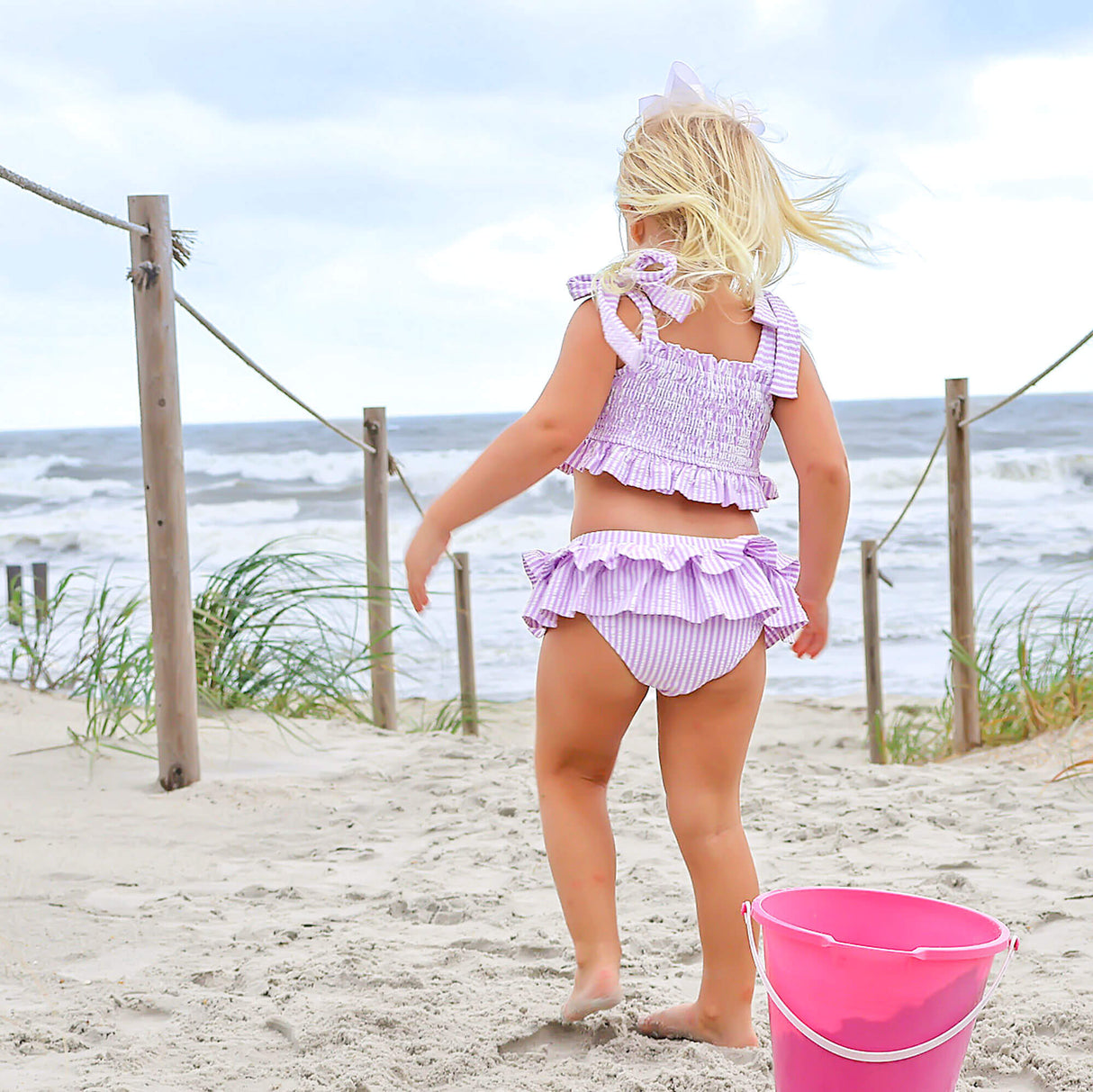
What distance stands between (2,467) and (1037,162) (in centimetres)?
1735

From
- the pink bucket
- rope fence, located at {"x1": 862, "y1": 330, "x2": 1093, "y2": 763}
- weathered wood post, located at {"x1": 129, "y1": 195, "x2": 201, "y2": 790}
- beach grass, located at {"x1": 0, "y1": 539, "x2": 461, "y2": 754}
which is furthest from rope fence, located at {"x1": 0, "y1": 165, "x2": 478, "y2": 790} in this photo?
rope fence, located at {"x1": 862, "y1": 330, "x2": 1093, "y2": 763}

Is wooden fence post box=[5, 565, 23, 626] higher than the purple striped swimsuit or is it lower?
lower

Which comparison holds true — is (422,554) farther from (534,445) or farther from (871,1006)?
(871,1006)

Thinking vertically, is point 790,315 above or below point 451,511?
above

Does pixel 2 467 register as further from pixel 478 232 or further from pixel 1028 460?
pixel 1028 460

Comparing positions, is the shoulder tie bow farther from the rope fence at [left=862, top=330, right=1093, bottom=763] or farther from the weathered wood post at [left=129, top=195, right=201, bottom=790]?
the rope fence at [left=862, top=330, right=1093, bottom=763]

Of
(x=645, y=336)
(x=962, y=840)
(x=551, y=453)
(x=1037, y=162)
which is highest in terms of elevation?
(x=1037, y=162)

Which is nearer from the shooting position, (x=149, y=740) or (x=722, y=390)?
(x=722, y=390)

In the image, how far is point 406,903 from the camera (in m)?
2.38

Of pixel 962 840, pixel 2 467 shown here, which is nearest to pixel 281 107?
pixel 2 467

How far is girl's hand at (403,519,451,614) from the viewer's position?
155cm

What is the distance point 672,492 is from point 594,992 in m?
0.70

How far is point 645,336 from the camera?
1.59 metres

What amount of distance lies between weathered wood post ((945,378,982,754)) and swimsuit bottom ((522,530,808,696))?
9.02 ft
